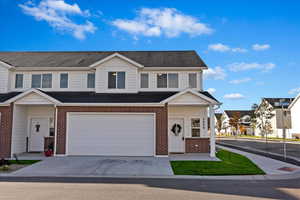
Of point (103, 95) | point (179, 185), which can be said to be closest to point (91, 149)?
Result: point (103, 95)

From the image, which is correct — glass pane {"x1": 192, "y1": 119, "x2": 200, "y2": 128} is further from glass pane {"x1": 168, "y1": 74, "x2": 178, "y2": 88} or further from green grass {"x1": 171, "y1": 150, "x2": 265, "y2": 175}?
Result: green grass {"x1": 171, "y1": 150, "x2": 265, "y2": 175}

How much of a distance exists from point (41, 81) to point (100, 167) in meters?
9.96

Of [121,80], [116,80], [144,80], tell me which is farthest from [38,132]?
[144,80]

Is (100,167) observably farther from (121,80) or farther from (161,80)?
(161,80)

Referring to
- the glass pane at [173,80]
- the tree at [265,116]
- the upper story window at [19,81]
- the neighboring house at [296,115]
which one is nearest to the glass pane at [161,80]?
the glass pane at [173,80]

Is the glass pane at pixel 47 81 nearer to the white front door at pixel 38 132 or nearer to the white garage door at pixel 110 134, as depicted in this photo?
the white front door at pixel 38 132

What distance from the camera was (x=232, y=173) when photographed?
1063cm

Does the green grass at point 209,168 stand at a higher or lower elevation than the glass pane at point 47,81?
lower

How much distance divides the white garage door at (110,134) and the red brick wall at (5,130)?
3550 millimetres

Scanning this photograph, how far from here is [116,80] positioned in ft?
57.5

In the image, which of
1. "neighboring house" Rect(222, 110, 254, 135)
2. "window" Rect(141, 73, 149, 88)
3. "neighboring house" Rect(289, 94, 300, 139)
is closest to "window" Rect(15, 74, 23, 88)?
"window" Rect(141, 73, 149, 88)

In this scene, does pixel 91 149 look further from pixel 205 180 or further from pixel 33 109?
pixel 205 180

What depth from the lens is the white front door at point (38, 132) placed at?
669 inches

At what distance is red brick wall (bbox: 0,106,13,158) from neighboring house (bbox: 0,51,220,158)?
0.05 metres
